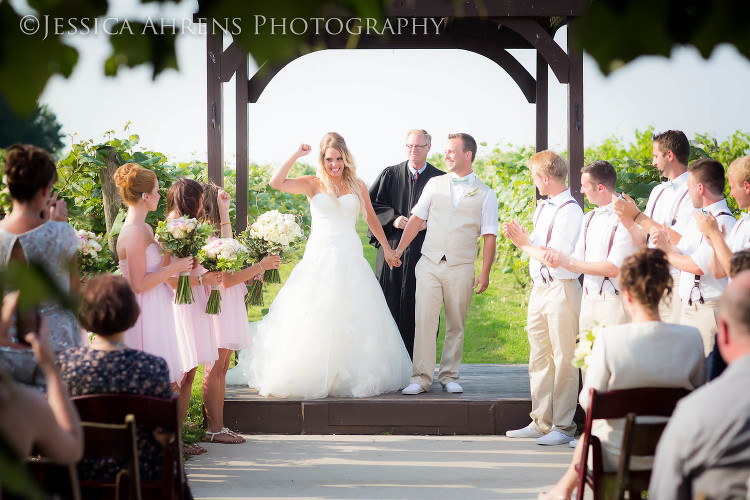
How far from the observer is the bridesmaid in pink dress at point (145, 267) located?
4.68 metres

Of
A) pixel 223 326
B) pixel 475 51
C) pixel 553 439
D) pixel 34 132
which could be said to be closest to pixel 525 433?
pixel 553 439

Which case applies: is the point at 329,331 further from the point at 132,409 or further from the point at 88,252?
the point at 132,409

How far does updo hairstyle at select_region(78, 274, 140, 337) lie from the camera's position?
3115mm

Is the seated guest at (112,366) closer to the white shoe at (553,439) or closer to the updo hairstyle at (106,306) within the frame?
the updo hairstyle at (106,306)

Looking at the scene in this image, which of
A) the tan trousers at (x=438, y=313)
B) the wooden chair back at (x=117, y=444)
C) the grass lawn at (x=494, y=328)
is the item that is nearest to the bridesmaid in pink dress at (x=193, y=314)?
the grass lawn at (x=494, y=328)

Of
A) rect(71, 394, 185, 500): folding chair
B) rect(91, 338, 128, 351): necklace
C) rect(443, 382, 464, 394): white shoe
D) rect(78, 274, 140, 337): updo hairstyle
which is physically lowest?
rect(443, 382, 464, 394): white shoe

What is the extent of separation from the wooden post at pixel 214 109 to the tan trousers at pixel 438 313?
164cm

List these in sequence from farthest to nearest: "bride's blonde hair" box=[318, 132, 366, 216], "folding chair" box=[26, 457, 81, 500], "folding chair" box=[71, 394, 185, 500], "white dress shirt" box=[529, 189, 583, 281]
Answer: "bride's blonde hair" box=[318, 132, 366, 216]
"white dress shirt" box=[529, 189, 583, 281]
"folding chair" box=[71, 394, 185, 500]
"folding chair" box=[26, 457, 81, 500]

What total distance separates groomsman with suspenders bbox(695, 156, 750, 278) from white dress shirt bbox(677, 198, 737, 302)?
9cm

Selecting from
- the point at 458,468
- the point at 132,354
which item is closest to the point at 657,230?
the point at 458,468

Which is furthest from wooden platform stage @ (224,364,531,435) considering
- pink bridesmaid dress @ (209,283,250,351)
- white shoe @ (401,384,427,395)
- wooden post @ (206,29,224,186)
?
wooden post @ (206,29,224,186)

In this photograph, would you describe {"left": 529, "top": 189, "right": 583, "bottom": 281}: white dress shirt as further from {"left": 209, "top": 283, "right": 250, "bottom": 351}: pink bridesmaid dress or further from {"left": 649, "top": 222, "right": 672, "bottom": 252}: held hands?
{"left": 209, "top": 283, "right": 250, "bottom": 351}: pink bridesmaid dress

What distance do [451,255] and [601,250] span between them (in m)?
1.33

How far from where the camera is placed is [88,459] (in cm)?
303
